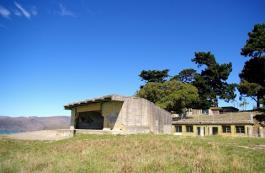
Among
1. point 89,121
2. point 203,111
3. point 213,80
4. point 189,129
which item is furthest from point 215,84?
point 89,121

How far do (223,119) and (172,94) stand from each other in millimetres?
9565

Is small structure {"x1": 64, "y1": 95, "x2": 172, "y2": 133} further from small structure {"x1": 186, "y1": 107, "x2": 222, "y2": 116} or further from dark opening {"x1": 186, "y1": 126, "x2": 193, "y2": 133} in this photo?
small structure {"x1": 186, "y1": 107, "x2": 222, "y2": 116}

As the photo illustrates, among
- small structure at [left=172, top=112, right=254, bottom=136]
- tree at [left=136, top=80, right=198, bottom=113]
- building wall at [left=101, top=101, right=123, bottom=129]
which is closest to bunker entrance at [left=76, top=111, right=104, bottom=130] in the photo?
building wall at [left=101, top=101, right=123, bottom=129]

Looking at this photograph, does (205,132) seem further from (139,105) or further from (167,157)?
(167,157)

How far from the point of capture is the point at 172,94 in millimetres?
44969

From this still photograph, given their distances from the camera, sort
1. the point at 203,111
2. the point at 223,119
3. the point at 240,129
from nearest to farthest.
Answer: the point at 240,129 < the point at 223,119 < the point at 203,111

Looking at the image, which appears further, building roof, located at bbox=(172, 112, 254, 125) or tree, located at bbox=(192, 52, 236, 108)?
tree, located at bbox=(192, 52, 236, 108)

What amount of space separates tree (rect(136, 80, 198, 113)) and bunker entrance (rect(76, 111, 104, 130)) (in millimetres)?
12858

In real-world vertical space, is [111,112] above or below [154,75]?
below

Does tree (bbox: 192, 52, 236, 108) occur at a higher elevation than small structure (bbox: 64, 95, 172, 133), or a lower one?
higher

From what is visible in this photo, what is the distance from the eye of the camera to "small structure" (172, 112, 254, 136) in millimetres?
37938

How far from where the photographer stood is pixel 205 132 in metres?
42.8

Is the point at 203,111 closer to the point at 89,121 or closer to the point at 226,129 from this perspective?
the point at 226,129

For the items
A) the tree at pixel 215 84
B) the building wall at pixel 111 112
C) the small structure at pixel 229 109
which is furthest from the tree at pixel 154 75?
the building wall at pixel 111 112
